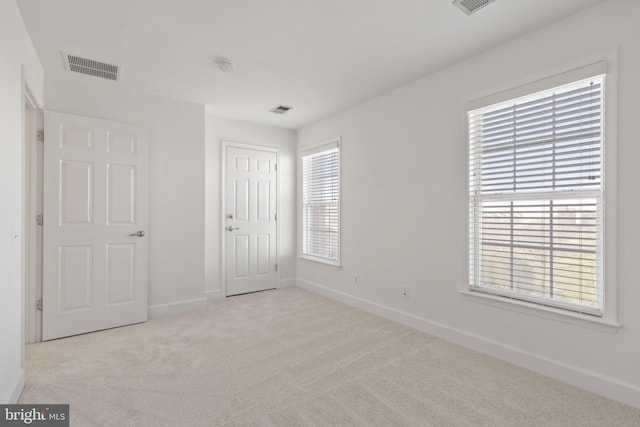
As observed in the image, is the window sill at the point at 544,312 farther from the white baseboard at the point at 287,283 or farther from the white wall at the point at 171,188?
the white wall at the point at 171,188

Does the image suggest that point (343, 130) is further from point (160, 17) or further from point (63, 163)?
point (63, 163)

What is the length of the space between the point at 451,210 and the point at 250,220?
293 cm

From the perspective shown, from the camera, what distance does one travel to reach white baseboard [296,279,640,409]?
2002mm

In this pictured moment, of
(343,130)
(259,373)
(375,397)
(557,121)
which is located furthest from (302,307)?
(557,121)

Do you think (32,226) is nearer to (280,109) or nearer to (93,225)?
(93,225)

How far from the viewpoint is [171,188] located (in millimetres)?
3773

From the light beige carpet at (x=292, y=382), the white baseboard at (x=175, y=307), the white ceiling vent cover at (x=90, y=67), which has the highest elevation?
the white ceiling vent cover at (x=90, y=67)

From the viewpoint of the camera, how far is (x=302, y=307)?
3.97m

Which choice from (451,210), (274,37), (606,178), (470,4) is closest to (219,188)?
(274,37)

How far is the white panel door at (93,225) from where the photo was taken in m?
3.03

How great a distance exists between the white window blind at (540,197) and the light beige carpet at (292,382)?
0.66m

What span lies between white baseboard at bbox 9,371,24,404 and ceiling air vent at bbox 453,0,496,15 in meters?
3.74

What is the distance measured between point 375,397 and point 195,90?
11.4ft

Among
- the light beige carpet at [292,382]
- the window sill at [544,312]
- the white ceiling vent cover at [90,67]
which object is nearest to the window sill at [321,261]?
the light beige carpet at [292,382]
